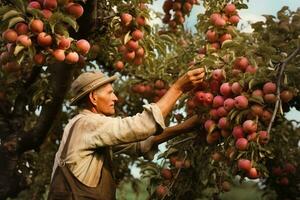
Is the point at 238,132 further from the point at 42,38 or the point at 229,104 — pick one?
the point at 42,38

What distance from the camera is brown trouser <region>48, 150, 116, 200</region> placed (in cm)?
321

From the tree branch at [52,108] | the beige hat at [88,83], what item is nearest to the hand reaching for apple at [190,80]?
the beige hat at [88,83]

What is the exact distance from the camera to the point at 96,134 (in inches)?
125

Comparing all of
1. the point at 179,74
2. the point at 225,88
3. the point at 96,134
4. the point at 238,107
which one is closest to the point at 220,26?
the point at 179,74

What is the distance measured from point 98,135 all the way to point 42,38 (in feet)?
2.22

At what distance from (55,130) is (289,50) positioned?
10.8 ft

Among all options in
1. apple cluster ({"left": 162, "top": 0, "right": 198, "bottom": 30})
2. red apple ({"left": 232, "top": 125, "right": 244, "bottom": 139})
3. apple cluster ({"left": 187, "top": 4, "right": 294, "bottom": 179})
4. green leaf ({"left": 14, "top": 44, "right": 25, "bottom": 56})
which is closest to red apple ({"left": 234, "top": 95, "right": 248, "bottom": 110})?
apple cluster ({"left": 187, "top": 4, "right": 294, "bottom": 179})

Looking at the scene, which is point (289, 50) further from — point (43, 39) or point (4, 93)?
point (4, 93)

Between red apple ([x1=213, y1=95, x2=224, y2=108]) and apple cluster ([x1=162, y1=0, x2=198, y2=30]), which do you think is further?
apple cluster ([x1=162, y1=0, x2=198, y2=30])

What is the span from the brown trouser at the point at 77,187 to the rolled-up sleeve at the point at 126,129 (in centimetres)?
18

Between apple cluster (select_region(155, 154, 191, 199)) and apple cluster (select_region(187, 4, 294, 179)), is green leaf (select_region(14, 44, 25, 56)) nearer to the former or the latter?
apple cluster (select_region(187, 4, 294, 179))

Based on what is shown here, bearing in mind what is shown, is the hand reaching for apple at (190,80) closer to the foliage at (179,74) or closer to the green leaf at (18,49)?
the foliage at (179,74)

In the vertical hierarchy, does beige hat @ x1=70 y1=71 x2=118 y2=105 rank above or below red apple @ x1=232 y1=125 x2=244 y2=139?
above

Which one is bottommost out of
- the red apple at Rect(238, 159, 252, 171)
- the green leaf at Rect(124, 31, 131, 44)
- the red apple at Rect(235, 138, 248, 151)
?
the red apple at Rect(238, 159, 252, 171)
